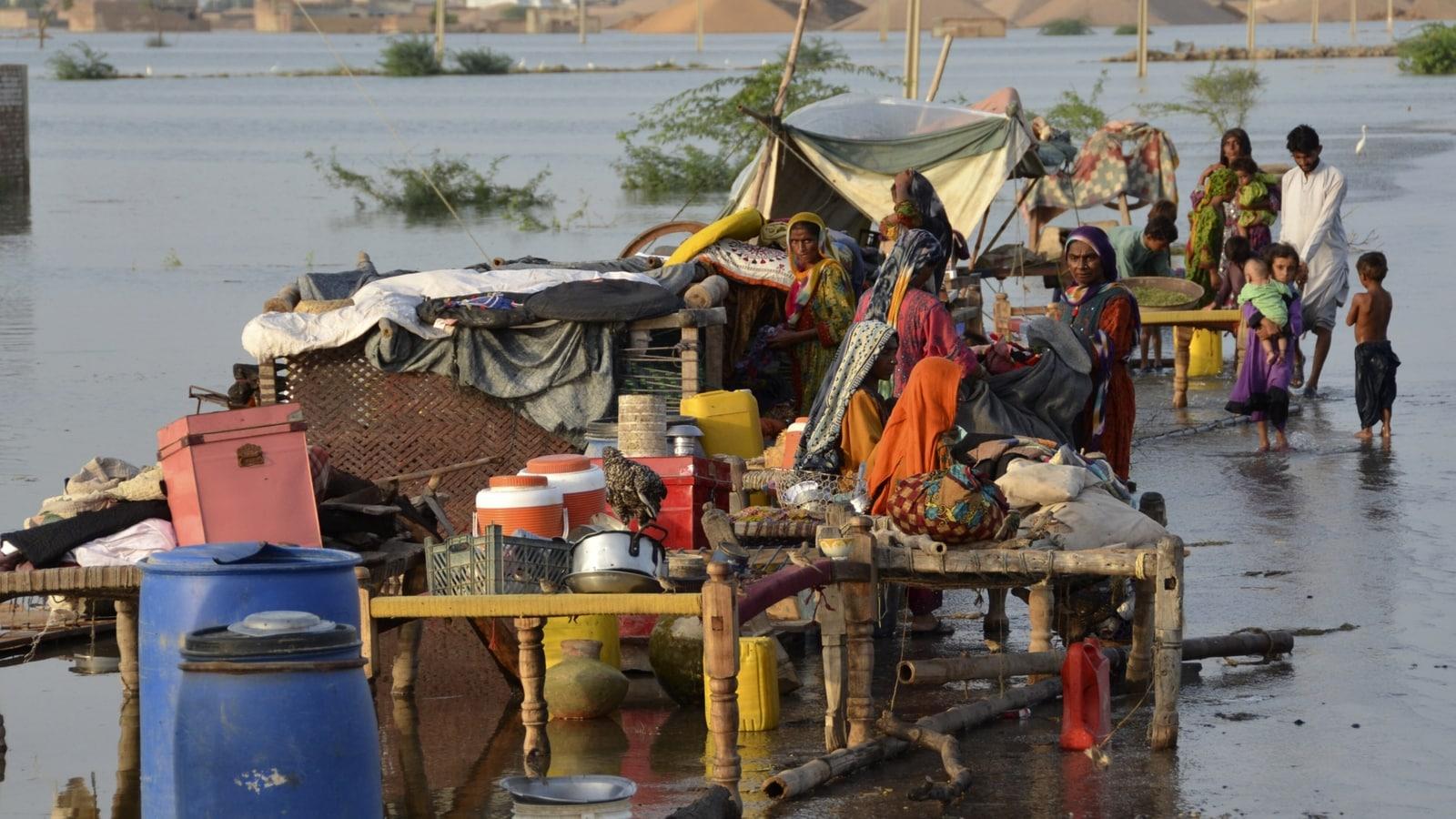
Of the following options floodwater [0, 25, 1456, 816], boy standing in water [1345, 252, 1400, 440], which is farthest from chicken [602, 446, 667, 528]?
boy standing in water [1345, 252, 1400, 440]

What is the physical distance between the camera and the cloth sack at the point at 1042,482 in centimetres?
677

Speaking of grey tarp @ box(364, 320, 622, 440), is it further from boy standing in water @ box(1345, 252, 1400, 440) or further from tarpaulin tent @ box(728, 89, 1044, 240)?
boy standing in water @ box(1345, 252, 1400, 440)

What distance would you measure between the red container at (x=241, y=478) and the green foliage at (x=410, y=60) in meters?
78.0

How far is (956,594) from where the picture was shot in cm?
905

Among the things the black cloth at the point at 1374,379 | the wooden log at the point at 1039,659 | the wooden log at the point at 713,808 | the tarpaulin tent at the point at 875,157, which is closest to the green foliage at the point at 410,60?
the tarpaulin tent at the point at 875,157

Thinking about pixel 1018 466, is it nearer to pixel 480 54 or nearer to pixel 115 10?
pixel 480 54

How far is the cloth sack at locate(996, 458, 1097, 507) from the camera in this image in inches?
267

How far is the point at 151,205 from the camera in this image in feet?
108

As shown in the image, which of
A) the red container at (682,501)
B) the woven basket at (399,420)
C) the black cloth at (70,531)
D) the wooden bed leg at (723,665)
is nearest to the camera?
the wooden bed leg at (723,665)

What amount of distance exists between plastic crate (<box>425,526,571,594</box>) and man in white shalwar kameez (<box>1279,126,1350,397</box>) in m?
8.39

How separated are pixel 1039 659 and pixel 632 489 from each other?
55.3 inches

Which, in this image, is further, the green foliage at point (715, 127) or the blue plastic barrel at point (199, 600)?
the green foliage at point (715, 127)

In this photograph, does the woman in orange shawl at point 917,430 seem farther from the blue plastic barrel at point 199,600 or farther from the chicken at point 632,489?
the blue plastic barrel at point 199,600

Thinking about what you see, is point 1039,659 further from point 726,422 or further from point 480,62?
point 480,62
